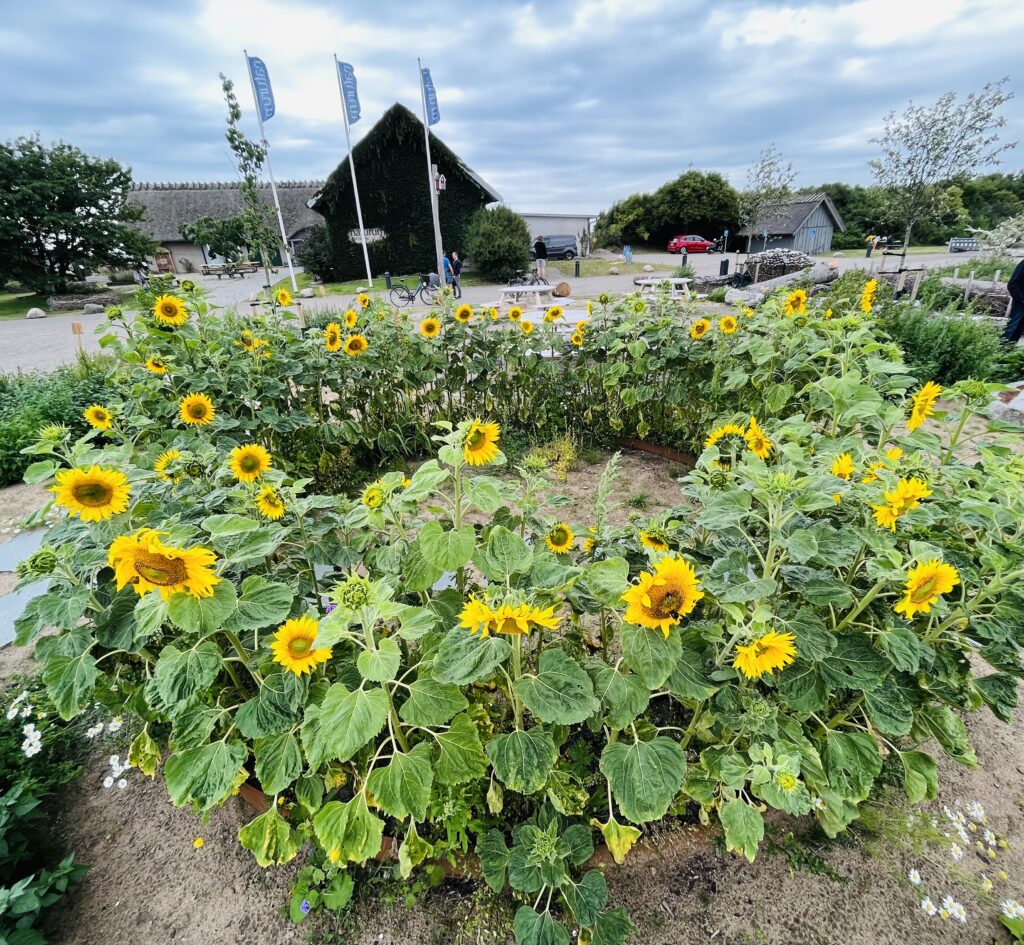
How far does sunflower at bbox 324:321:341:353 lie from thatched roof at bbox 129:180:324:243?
113 ft

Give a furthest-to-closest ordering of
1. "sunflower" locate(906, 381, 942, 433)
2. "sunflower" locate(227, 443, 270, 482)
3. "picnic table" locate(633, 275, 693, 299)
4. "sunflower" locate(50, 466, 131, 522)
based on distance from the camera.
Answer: "picnic table" locate(633, 275, 693, 299)
"sunflower" locate(906, 381, 942, 433)
"sunflower" locate(227, 443, 270, 482)
"sunflower" locate(50, 466, 131, 522)

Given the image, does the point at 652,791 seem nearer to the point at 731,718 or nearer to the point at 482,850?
the point at 731,718

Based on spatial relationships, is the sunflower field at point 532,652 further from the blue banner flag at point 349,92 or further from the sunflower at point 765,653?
the blue banner flag at point 349,92

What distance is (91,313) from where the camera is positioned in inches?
781

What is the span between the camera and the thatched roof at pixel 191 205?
3306cm

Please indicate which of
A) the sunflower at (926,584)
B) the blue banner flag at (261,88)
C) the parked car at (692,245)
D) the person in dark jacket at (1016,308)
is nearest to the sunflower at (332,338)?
the sunflower at (926,584)

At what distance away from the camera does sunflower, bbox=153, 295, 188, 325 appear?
2918mm

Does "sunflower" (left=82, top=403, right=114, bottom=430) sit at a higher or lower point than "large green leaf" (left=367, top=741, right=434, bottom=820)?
higher

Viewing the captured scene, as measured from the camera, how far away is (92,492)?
1414 mm

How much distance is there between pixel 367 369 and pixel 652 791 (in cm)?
335

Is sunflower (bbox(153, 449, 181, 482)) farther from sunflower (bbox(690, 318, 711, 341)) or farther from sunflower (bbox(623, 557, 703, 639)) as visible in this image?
sunflower (bbox(690, 318, 711, 341))

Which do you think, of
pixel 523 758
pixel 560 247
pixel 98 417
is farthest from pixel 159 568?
pixel 560 247

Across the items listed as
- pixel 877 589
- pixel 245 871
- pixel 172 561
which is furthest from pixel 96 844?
pixel 877 589

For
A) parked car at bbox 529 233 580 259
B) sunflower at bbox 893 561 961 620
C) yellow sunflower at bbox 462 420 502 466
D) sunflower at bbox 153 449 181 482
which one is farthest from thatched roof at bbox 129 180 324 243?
sunflower at bbox 893 561 961 620
